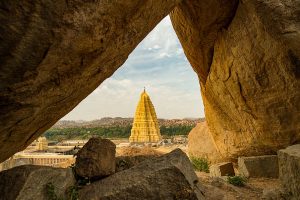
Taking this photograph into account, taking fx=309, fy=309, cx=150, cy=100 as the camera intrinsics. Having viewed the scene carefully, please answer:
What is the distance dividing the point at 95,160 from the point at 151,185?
1.61 m

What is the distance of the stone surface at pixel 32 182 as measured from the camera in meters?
5.99

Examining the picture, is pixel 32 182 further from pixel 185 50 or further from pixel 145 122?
pixel 145 122

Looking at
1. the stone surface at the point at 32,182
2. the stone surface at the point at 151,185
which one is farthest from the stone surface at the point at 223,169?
the stone surface at the point at 32,182

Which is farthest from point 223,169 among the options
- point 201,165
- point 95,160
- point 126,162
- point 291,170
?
point 95,160

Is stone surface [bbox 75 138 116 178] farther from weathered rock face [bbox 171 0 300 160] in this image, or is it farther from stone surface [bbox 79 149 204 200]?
weathered rock face [bbox 171 0 300 160]

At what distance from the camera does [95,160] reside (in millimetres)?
7273

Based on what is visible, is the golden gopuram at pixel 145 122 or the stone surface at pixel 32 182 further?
the golden gopuram at pixel 145 122

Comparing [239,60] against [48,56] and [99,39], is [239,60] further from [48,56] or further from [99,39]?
[48,56]

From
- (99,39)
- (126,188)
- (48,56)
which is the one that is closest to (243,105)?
(126,188)

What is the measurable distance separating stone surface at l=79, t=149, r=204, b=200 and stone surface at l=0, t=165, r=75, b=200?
0.50 m

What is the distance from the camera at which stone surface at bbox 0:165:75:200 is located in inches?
236

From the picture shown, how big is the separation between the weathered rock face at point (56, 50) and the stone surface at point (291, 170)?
4.23 metres

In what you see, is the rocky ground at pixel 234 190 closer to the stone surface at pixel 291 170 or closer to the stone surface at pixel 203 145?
the stone surface at pixel 291 170

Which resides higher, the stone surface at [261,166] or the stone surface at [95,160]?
the stone surface at [95,160]
